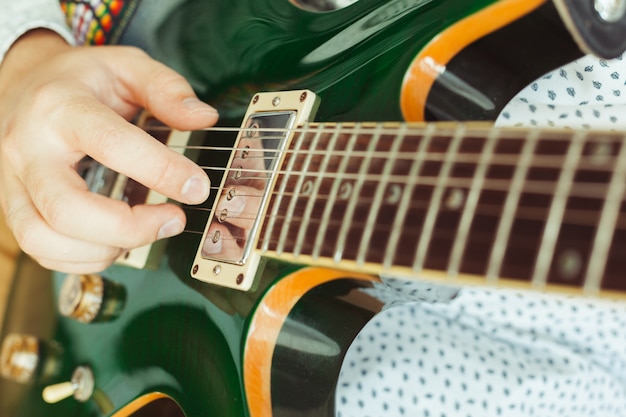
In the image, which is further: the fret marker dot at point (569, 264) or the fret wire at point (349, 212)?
the fret wire at point (349, 212)

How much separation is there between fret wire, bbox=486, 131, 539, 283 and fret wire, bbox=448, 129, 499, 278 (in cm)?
2

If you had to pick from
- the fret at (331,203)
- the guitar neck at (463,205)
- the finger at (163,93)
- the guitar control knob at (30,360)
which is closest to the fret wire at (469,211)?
the guitar neck at (463,205)

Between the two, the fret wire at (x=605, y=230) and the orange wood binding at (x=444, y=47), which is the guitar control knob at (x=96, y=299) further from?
the fret wire at (x=605, y=230)

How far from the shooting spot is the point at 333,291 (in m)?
0.55

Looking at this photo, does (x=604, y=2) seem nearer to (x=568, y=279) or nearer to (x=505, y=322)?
(x=568, y=279)

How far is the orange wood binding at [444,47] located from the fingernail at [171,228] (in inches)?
9.0

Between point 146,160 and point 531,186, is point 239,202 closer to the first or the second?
point 146,160

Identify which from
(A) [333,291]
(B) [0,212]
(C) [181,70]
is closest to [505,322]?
(A) [333,291]

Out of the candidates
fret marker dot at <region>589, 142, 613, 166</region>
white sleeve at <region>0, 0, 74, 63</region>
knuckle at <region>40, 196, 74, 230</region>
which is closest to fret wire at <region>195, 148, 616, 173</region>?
fret marker dot at <region>589, 142, 613, 166</region>

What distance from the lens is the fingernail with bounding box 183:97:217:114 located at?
1.96 feet

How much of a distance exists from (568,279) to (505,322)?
315 mm

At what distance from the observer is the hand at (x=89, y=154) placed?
0.53 meters

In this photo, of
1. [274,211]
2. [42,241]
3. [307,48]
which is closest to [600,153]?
[274,211]

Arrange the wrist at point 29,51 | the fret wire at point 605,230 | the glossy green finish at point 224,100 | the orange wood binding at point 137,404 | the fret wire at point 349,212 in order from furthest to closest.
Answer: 1. the wrist at point 29,51
2. the orange wood binding at point 137,404
3. the glossy green finish at point 224,100
4. the fret wire at point 349,212
5. the fret wire at point 605,230
